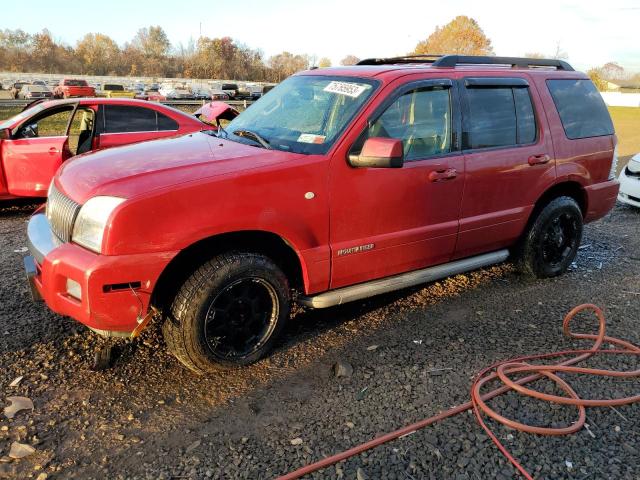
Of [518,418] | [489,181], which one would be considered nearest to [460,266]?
[489,181]

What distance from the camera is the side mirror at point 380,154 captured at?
320 centimetres

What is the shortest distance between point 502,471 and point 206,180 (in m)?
2.15

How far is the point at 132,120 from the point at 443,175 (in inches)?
192

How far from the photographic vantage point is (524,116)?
439cm

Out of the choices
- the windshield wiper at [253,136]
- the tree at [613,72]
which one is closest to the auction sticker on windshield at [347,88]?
the windshield wiper at [253,136]

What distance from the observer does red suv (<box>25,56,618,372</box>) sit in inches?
112

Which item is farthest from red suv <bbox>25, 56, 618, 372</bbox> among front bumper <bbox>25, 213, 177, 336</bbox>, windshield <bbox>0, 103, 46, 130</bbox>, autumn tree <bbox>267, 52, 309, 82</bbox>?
autumn tree <bbox>267, 52, 309, 82</bbox>

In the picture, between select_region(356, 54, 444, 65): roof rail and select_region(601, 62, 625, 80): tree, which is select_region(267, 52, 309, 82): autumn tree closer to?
select_region(601, 62, 625, 80): tree

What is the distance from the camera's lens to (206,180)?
292 cm

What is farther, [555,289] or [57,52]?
[57,52]

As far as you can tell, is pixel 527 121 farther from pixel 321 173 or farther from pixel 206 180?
pixel 206 180

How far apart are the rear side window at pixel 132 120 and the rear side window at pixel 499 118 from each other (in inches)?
182

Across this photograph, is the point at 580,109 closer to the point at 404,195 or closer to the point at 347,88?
the point at 404,195

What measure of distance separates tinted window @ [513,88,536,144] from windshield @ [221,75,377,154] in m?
1.50
